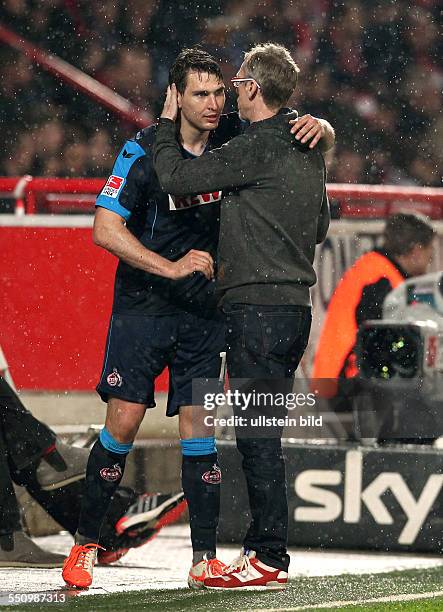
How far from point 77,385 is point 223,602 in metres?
3.17

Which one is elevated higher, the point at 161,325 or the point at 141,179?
the point at 141,179

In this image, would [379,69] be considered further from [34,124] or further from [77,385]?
[77,385]

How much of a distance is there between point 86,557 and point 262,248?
1165 mm

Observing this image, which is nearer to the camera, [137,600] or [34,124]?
[137,600]

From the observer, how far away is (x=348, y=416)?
6.29 metres

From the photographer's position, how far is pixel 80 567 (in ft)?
14.3

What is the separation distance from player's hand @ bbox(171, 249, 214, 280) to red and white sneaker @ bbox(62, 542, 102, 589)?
95 cm

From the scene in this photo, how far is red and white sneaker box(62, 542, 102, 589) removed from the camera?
4316mm

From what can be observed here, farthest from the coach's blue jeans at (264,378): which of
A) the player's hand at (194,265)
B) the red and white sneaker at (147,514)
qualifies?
the red and white sneaker at (147,514)

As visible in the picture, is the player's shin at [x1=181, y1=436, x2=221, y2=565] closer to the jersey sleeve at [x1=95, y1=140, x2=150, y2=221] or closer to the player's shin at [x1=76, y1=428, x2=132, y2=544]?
the player's shin at [x1=76, y1=428, x2=132, y2=544]

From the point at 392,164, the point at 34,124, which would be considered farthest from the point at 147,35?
the point at 392,164

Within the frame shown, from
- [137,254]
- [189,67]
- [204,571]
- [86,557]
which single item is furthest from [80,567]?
[189,67]

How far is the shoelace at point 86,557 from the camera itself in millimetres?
4371

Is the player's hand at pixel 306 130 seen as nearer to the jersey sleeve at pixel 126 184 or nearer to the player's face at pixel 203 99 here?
the player's face at pixel 203 99
